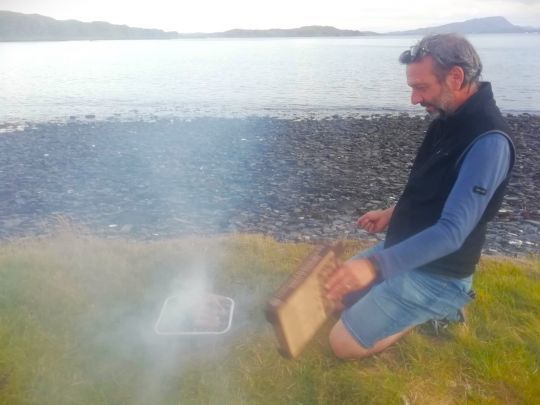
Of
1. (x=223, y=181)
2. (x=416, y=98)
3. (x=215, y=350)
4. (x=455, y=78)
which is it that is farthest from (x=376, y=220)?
(x=223, y=181)

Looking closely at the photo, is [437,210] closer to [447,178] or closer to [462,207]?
Answer: [447,178]

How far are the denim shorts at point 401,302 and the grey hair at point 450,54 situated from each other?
4.89 ft

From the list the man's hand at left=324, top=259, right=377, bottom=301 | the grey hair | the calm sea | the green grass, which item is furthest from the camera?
the calm sea

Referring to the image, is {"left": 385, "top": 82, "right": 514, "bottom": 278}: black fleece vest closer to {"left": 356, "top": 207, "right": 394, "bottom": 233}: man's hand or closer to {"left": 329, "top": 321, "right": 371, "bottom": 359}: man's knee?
{"left": 356, "top": 207, "right": 394, "bottom": 233}: man's hand

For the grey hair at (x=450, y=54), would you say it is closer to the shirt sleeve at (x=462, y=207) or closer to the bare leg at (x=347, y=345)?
the shirt sleeve at (x=462, y=207)

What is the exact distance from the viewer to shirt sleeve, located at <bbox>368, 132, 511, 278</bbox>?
9.95ft

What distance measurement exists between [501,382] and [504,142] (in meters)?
1.90

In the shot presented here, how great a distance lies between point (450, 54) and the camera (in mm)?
3205

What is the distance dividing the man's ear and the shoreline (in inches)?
195

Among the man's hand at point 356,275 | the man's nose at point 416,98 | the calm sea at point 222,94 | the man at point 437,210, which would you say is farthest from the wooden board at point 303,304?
the calm sea at point 222,94

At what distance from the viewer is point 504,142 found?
10.1 ft

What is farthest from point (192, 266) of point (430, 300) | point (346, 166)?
point (346, 166)

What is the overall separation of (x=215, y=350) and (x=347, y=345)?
1118 millimetres

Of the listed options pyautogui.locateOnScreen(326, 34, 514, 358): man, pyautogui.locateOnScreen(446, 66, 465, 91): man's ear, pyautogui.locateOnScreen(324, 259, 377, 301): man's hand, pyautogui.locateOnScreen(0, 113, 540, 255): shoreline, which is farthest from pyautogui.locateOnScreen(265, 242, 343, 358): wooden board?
pyautogui.locateOnScreen(0, 113, 540, 255): shoreline
